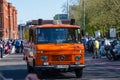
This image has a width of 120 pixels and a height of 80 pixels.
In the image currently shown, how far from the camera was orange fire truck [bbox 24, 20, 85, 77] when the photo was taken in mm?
19734

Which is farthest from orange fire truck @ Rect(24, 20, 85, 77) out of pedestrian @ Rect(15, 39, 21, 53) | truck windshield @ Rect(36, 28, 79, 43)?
pedestrian @ Rect(15, 39, 21, 53)

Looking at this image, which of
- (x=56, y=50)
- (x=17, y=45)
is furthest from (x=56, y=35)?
(x=17, y=45)

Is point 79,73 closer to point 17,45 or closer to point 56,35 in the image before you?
point 56,35

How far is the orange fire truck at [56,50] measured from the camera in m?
19.7

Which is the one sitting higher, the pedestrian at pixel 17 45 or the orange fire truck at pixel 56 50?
the orange fire truck at pixel 56 50

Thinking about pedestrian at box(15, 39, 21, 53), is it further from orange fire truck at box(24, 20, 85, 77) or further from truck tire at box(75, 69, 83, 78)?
orange fire truck at box(24, 20, 85, 77)

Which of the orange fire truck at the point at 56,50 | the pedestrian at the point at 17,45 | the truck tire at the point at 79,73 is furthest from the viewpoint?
the pedestrian at the point at 17,45

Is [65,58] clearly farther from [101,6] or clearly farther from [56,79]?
[101,6]

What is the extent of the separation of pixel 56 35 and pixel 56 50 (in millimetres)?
745

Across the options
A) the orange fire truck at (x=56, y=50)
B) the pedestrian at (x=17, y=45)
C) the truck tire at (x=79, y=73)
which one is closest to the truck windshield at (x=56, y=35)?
the orange fire truck at (x=56, y=50)

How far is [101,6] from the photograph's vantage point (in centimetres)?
5284

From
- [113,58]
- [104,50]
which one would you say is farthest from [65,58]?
[104,50]

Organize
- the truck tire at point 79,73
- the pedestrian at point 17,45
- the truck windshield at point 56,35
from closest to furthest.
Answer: the truck windshield at point 56,35
the truck tire at point 79,73
the pedestrian at point 17,45

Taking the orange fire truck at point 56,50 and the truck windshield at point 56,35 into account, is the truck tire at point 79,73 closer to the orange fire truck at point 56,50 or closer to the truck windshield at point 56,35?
the orange fire truck at point 56,50
